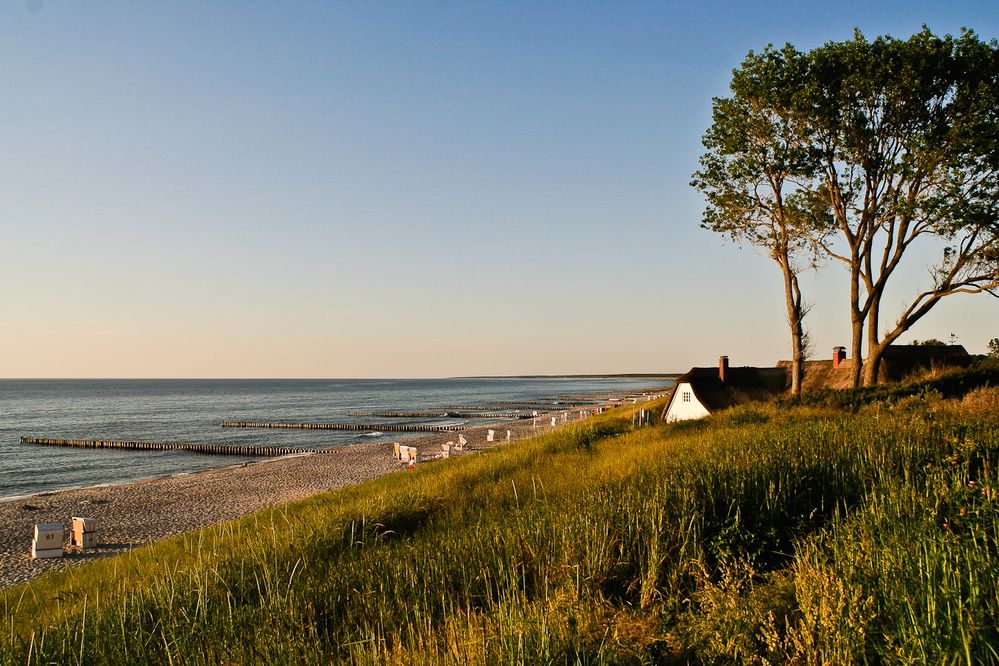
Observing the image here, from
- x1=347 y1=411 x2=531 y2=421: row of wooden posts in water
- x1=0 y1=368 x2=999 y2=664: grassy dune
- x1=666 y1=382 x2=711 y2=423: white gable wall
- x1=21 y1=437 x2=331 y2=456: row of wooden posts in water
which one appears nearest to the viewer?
x1=0 y1=368 x2=999 y2=664: grassy dune

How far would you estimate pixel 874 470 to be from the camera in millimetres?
7086

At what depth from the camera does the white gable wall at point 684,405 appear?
2859 centimetres

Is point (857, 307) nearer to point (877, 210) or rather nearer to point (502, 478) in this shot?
point (877, 210)

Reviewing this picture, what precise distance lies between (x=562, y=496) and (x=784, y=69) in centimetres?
1782

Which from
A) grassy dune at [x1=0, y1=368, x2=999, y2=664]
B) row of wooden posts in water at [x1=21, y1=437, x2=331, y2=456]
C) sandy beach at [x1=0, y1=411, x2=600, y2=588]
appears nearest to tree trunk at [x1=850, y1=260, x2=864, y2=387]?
grassy dune at [x1=0, y1=368, x2=999, y2=664]

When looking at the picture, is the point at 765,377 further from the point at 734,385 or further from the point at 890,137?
the point at 890,137

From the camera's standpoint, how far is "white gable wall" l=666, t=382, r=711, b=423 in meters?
28.6

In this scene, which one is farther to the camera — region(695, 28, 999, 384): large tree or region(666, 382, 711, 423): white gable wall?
region(666, 382, 711, 423): white gable wall

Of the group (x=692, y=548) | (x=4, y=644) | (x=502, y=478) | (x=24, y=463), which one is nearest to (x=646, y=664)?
(x=692, y=548)

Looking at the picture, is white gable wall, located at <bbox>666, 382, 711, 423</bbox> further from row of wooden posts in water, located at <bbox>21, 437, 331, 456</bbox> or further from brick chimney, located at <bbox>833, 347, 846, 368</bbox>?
row of wooden posts in water, located at <bbox>21, 437, 331, 456</bbox>

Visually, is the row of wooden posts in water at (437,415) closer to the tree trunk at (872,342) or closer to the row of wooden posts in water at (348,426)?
the row of wooden posts in water at (348,426)

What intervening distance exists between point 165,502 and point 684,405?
936 inches

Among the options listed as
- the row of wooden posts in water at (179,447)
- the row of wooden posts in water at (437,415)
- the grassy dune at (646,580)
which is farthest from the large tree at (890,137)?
the row of wooden posts in water at (437,415)

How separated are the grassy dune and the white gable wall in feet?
61.1
